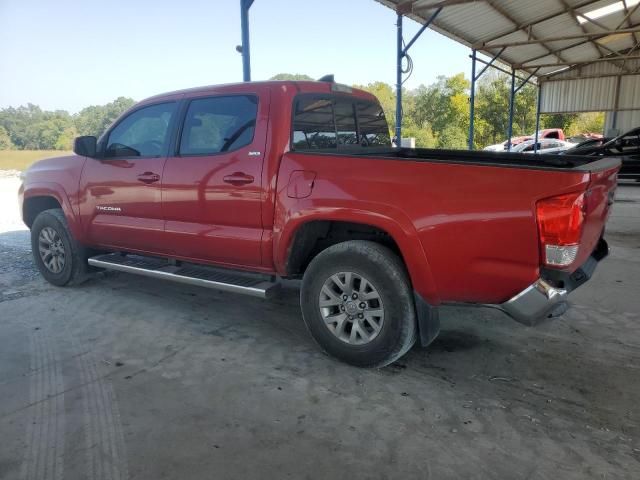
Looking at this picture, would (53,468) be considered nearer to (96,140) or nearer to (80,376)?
(80,376)

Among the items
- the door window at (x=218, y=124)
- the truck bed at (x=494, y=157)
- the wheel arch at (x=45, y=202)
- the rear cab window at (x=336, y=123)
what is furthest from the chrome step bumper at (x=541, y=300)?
the wheel arch at (x=45, y=202)

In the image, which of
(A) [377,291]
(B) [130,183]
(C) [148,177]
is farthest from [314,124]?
(B) [130,183]

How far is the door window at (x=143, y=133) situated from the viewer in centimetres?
425

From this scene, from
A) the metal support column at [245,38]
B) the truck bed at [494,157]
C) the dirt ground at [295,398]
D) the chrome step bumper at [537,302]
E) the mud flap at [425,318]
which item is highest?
the metal support column at [245,38]

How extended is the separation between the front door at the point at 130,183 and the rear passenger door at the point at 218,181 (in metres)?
0.18

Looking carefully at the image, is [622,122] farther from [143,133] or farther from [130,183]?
[130,183]

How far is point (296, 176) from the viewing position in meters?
3.35

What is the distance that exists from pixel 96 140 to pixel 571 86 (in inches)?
985

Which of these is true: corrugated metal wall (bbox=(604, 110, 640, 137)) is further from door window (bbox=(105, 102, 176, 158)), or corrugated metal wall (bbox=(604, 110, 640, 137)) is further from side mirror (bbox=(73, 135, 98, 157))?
side mirror (bbox=(73, 135, 98, 157))

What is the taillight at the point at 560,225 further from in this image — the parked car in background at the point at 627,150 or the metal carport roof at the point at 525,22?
the parked car in background at the point at 627,150

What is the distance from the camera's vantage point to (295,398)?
293 centimetres

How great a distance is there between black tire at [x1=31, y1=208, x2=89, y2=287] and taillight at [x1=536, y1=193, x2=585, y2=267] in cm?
443

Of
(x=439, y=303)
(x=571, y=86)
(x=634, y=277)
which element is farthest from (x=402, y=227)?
(x=571, y=86)

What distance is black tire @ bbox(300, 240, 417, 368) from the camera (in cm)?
309
